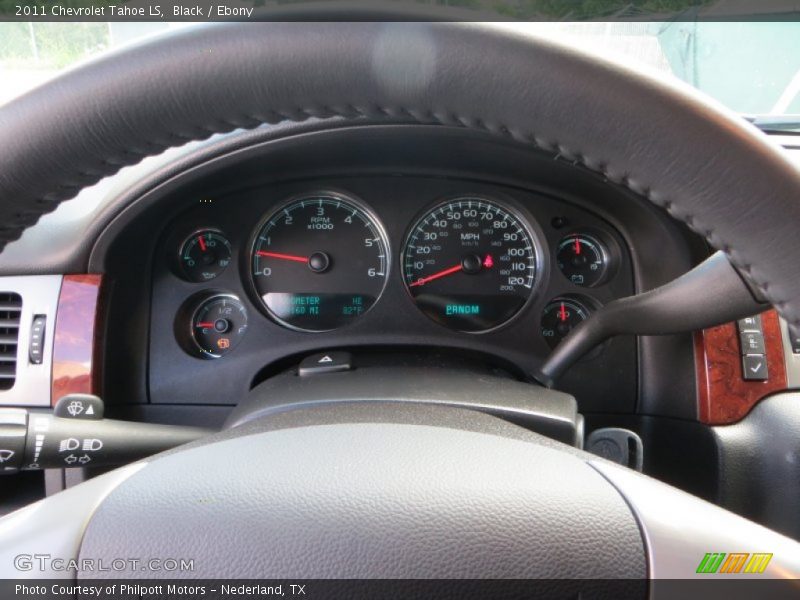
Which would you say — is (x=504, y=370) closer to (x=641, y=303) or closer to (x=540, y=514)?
(x=641, y=303)

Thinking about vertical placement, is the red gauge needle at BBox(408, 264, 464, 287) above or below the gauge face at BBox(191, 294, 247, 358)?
above

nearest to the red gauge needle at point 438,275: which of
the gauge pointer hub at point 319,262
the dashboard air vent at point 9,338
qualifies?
the gauge pointer hub at point 319,262

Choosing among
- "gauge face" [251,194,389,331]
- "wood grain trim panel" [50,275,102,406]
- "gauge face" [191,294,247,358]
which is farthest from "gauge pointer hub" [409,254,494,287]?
"wood grain trim panel" [50,275,102,406]

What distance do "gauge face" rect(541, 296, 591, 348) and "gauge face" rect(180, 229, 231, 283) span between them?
1.02 metres

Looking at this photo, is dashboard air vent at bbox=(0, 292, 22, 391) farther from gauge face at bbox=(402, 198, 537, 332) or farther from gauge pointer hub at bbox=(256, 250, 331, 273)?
gauge face at bbox=(402, 198, 537, 332)

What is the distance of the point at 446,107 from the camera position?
2.49 feet

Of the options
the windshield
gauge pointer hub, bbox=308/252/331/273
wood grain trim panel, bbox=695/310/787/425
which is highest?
the windshield

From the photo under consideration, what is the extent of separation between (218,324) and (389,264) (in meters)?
0.57

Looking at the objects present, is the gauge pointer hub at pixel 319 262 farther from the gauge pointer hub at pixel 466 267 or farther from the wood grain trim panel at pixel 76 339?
the wood grain trim panel at pixel 76 339

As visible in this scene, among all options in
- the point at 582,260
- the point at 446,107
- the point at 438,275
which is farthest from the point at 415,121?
the point at 582,260

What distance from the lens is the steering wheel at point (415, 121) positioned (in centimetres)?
73

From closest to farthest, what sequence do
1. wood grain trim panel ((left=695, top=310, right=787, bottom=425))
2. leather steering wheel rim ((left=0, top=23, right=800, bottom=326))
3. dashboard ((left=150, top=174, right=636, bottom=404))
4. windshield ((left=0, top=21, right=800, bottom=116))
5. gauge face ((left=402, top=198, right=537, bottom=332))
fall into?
leather steering wheel rim ((left=0, top=23, right=800, bottom=326))
windshield ((left=0, top=21, right=800, bottom=116))
wood grain trim panel ((left=695, top=310, right=787, bottom=425))
dashboard ((left=150, top=174, right=636, bottom=404))
gauge face ((left=402, top=198, right=537, bottom=332))

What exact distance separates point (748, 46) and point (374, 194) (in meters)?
1.21

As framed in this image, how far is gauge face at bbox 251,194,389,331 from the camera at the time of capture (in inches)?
95.0
